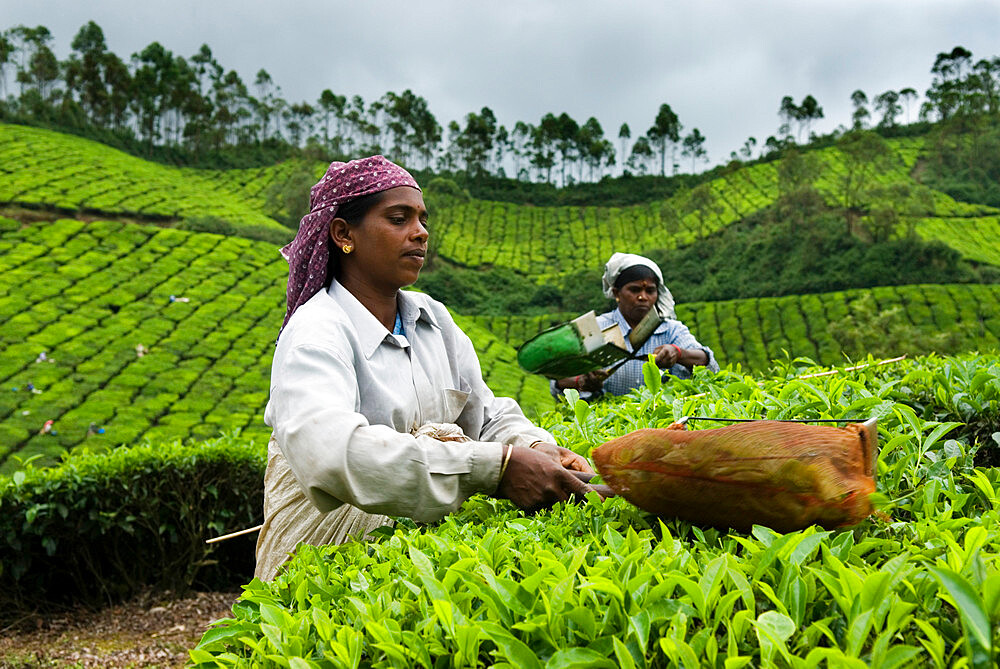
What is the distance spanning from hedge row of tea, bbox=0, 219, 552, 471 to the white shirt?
10.7 metres

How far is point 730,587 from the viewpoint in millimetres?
915

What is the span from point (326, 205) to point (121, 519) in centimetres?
367

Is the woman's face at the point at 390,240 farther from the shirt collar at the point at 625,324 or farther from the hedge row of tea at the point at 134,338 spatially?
the hedge row of tea at the point at 134,338

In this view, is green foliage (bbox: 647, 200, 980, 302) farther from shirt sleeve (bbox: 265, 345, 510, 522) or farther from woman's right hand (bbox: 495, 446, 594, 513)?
shirt sleeve (bbox: 265, 345, 510, 522)

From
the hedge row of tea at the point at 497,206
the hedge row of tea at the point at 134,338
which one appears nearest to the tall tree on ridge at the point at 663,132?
the hedge row of tea at the point at 497,206

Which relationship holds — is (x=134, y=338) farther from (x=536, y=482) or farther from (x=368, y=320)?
(x=536, y=482)

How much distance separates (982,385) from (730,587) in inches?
56.3

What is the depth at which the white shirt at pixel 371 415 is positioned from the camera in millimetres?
1338

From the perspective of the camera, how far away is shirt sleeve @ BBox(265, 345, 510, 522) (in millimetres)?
1330

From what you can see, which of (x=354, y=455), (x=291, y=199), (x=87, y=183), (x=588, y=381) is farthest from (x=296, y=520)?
(x=291, y=199)

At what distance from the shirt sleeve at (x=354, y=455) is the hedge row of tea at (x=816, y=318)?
1021 inches

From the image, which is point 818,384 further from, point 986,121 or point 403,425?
point 986,121

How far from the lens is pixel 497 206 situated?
5688cm

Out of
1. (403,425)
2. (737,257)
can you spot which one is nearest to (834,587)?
(403,425)
